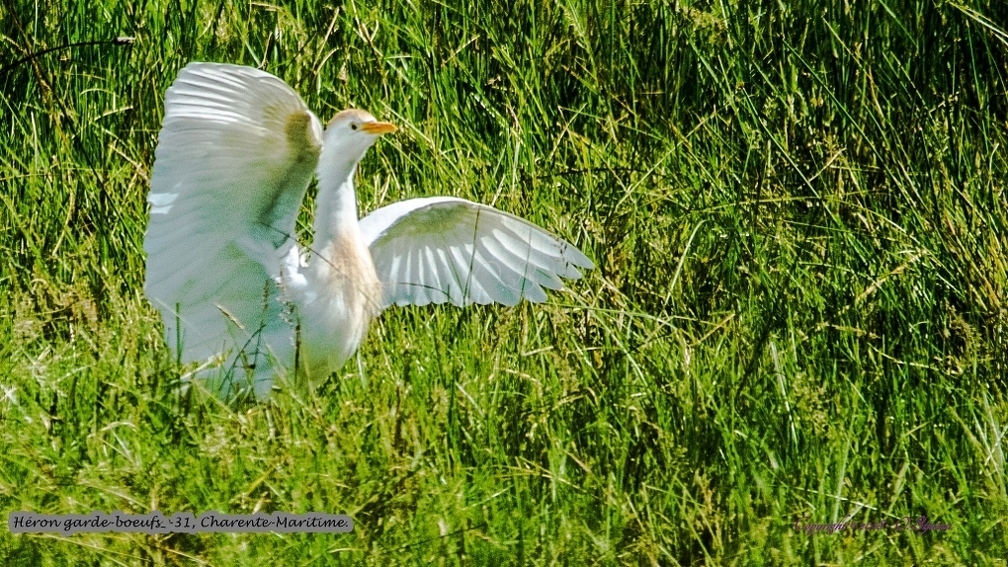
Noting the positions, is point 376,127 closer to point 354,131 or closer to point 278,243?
point 354,131

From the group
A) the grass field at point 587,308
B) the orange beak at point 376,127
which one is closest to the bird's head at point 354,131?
the orange beak at point 376,127

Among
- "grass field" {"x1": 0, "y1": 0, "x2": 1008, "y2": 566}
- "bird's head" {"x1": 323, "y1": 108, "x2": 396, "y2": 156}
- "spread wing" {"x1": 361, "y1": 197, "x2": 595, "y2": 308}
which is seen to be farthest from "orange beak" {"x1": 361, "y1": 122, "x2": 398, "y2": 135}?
"grass field" {"x1": 0, "y1": 0, "x2": 1008, "y2": 566}

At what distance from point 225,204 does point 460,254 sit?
28.3 inches

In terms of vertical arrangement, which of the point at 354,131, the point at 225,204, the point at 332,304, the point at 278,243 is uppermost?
the point at 354,131

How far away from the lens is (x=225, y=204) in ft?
10.0

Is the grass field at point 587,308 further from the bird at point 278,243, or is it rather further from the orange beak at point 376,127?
the orange beak at point 376,127

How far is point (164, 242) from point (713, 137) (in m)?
1.78

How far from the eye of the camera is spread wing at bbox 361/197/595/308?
3.34 m

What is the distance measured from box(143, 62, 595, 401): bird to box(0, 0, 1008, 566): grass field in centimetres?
10

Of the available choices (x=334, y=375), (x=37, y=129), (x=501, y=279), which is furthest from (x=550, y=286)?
(x=37, y=129)

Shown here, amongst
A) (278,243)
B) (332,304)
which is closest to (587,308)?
(332,304)

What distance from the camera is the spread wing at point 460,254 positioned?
3340 millimetres

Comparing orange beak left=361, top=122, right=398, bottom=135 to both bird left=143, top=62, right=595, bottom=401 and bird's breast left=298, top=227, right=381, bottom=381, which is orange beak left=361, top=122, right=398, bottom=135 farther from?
bird's breast left=298, top=227, right=381, bottom=381

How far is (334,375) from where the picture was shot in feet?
11.1
